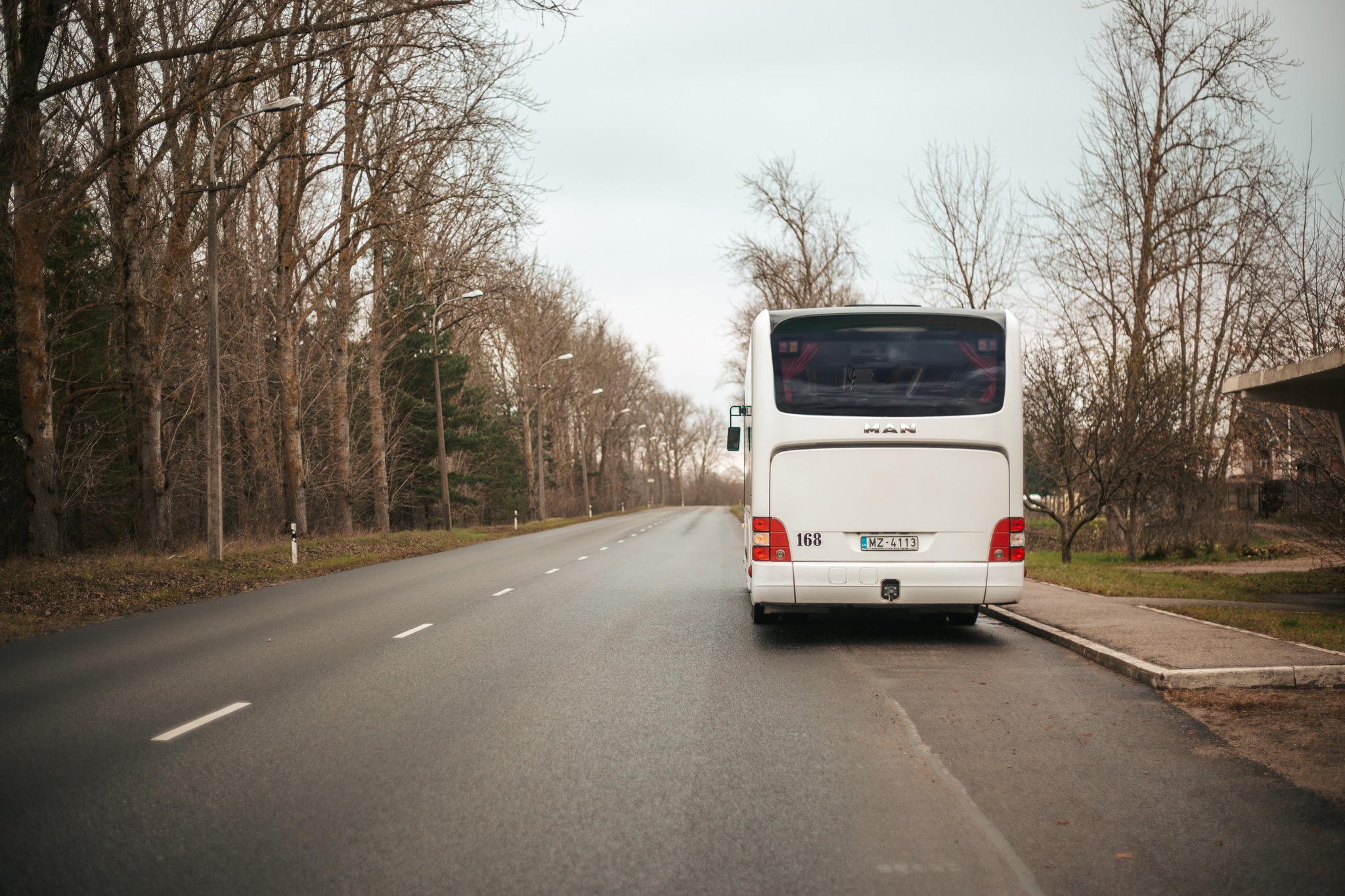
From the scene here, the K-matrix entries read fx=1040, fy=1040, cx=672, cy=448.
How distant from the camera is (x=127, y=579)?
665 inches

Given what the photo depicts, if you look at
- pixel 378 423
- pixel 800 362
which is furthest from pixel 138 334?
pixel 800 362

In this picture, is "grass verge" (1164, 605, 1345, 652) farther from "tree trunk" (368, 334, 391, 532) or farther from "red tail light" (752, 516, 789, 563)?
"tree trunk" (368, 334, 391, 532)

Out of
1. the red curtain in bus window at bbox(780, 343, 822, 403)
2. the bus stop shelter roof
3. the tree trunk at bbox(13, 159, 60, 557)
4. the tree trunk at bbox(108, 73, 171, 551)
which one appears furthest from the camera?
the tree trunk at bbox(108, 73, 171, 551)

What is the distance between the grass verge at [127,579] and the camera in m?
13.7

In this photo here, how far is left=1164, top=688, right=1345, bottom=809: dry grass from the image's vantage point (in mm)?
5570

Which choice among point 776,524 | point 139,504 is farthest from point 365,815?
point 139,504

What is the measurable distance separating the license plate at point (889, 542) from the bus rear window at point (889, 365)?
4.00 feet

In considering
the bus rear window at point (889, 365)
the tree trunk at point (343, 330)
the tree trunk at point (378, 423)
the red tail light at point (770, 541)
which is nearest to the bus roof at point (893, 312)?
the bus rear window at point (889, 365)

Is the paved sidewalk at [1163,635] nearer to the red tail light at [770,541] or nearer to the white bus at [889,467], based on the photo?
the white bus at [889,467]

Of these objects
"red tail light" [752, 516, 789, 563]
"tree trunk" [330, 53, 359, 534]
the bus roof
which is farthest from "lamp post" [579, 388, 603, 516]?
"red tail light" [752, 516, 789, 563]

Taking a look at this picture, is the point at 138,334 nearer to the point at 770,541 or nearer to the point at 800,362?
the point at 800,362

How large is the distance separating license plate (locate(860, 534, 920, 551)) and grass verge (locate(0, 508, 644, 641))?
374 inches

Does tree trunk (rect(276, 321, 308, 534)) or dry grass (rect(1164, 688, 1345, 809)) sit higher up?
tree trunk (rect(276, 321, 308, 534))

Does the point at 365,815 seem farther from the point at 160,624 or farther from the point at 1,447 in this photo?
the point at 1,447
